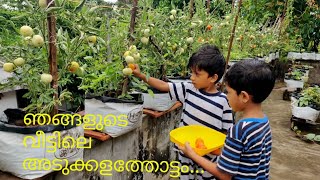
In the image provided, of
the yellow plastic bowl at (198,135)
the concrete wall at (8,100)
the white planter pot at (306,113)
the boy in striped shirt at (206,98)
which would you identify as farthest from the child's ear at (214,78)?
the white planter pot at (306,113)

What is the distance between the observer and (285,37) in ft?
26.3

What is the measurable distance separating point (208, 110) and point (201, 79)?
7.2 inches

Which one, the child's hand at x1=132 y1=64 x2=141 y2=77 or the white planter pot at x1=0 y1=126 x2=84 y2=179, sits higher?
the child's hand at x1=132 y1=64 x2=141 y2=77

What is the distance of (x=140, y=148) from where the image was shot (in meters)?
2.12

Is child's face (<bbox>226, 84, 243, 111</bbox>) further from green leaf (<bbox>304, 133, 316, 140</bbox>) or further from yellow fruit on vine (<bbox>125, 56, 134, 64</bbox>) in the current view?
green leaf (<bbox>304, 133, 316, 140</bbox>)

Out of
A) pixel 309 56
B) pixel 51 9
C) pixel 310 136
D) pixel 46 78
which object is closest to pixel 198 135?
pixel 46 78

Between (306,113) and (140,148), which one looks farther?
(306,113)

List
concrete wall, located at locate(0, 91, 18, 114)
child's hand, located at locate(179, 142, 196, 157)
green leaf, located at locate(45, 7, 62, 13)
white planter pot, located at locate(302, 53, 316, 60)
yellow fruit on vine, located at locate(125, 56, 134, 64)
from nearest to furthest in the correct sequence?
green leaf, located at locate(45, 7, 62, 13) < child's hand, located at locate(179, 142, 196, 157) < yellow fruit on vine, located at locate(125, 56, 134, 64) < concrete wall, located at locate(0, 91, 18, 114) < white planter pot, located at locate(302, 53, 316, 60)

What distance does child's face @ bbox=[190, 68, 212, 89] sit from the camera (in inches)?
66.9

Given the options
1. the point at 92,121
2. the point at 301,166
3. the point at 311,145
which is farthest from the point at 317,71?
the point at 92,121

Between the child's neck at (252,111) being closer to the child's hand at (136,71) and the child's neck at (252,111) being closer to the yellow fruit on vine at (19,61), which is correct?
the child's hand at (136,71)

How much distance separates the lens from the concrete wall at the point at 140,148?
63.9 inches

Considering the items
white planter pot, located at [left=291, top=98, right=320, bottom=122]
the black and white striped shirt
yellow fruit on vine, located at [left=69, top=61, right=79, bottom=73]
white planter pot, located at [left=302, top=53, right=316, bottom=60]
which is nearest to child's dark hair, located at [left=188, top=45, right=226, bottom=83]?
the black and white striped shirt

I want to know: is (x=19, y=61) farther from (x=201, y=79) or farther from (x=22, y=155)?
(x=201, y=79)
